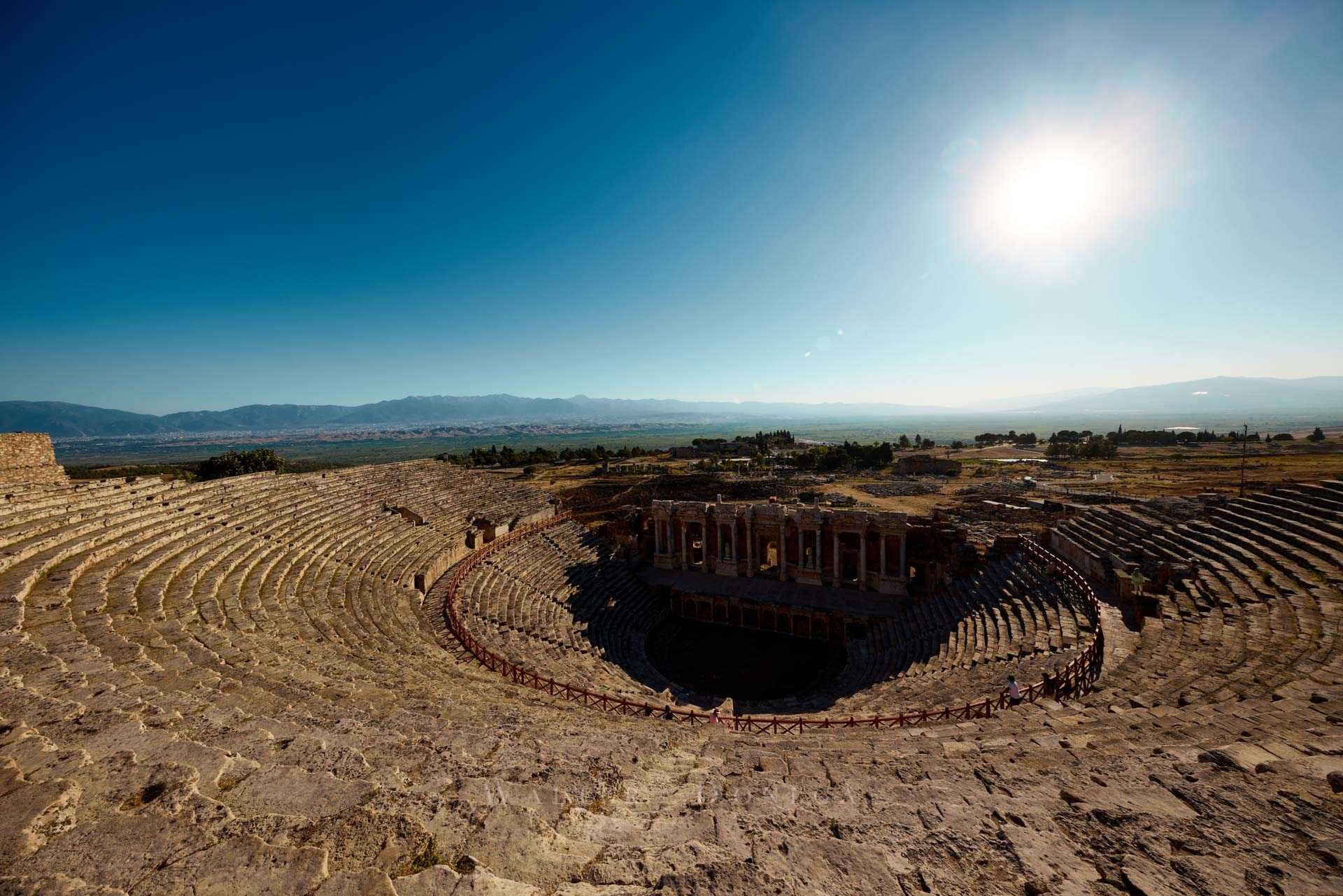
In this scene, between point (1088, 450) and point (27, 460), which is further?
point (1088, 450)

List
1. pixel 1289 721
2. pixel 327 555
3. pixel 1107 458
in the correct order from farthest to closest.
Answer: pixel 1107 458, pixel 327 555, pixel 1289 721

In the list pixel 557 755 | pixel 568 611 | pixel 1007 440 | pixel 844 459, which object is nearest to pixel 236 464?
pixel 568 611

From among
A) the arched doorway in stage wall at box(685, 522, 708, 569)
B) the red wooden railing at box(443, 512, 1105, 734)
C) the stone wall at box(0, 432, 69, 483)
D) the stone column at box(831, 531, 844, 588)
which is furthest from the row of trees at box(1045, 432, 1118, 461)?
the stone wall at box(0, 432, 69, 483)

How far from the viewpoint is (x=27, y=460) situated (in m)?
24.5

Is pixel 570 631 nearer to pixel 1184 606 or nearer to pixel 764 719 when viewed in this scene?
pixel 764 719

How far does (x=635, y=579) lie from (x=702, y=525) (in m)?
6.05

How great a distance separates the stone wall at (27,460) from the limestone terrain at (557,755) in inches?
299

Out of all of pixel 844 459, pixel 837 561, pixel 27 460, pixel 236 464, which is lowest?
pixel 837 561

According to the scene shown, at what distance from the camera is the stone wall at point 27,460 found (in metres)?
23.1

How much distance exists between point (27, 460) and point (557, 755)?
33.6 meters

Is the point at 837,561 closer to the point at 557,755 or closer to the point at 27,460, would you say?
the point at 557,755

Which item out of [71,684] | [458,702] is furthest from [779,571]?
[71,684]

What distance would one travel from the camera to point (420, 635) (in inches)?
733

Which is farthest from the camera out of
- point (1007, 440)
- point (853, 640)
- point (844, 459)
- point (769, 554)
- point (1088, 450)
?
point (1007, 440)
